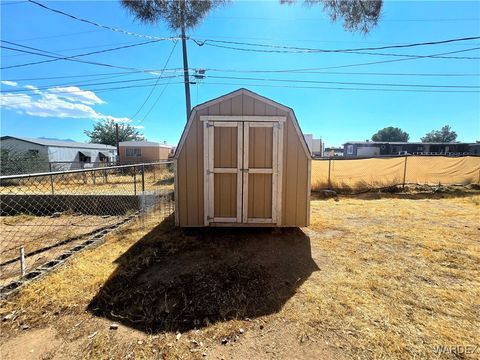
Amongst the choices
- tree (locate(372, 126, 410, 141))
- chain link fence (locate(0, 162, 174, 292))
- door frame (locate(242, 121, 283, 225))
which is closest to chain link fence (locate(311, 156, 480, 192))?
door frame (locate(242, 121, 283, 225))

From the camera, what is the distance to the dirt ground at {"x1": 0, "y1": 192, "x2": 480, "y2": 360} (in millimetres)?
1900

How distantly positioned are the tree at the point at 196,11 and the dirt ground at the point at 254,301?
18.4 ft

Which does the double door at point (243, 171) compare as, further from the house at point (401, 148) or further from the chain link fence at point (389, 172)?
the house at point (401, 148)

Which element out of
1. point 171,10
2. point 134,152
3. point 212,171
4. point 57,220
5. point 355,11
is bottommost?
point 57,220

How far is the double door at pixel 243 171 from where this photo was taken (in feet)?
13.9

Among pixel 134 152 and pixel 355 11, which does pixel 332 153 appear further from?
pixel 355 11

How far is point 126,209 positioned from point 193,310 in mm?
4919

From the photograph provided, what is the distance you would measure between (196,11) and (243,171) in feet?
22.5

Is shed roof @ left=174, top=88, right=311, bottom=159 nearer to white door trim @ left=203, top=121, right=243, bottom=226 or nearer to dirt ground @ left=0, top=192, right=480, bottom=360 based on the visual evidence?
white door trim @ left=203, top=121, right=243, bottom=226

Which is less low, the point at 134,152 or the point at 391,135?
the point at 391,135

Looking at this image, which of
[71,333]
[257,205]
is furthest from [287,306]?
[257,205]

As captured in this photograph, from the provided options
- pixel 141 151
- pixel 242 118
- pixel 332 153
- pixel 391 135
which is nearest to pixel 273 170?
pixel 242 118

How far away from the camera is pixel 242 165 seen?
14.1 ft

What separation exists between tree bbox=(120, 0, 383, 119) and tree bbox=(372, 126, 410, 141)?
243ft
